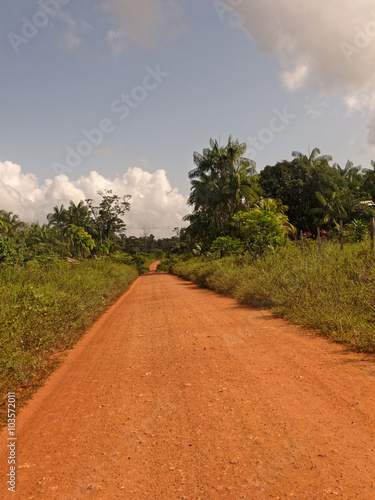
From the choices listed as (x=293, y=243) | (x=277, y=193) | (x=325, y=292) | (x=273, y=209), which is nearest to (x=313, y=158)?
(x=277, y=193)

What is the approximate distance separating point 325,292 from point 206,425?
4.89 metres

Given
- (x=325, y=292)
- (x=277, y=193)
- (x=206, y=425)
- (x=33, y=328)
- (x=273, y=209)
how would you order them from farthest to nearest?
(x=277, y=193), (x=273, y=209), (x=325, y=292), (x=33, y=328), (x=206, y=425)

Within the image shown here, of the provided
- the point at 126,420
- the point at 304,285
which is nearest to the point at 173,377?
the point at 126,420

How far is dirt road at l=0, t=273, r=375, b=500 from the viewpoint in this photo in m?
2.40

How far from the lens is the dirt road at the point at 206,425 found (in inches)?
94.5

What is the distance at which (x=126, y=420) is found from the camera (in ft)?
11.2

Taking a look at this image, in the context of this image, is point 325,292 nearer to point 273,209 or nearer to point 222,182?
point 273,209

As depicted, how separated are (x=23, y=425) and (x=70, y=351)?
9.91 ft

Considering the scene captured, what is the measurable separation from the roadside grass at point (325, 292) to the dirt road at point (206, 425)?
0.42 m

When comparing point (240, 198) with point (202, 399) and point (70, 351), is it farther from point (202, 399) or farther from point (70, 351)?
point (202, 399)

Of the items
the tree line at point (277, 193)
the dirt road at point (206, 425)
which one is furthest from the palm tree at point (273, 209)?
the dirt road at point (206, 425)

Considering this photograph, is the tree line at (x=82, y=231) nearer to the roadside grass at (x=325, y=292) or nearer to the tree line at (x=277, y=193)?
the tree line at (x=277, y=193)

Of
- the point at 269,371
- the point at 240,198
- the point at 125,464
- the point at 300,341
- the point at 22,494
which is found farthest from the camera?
the point at 240,198

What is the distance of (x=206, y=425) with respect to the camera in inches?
125
